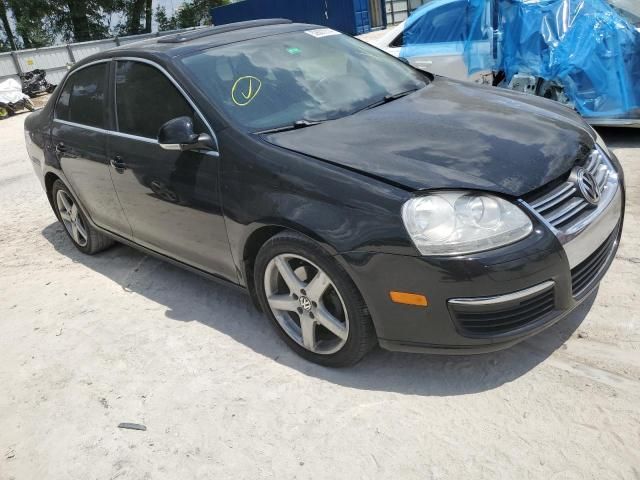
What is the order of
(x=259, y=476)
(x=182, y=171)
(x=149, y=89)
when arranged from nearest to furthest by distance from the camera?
(x=259, y=476) < (x=182, y=171) < (x=149, y=89)

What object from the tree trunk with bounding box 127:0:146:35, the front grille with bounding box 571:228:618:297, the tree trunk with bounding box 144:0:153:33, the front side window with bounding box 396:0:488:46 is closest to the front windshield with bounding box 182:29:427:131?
the front grille with bounding box 571:228:618:297

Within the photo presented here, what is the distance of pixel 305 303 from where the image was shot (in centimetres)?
297

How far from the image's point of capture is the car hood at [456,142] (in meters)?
2.58

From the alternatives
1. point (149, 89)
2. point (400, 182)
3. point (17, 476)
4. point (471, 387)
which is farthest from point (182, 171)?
point (471, 387)

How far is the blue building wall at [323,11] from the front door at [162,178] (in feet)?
72.0

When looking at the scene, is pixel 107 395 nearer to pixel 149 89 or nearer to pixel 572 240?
pixel 149 89

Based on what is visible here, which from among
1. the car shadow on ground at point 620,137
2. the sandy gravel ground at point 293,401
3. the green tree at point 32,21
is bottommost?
the car shadow on ground at point 620,137

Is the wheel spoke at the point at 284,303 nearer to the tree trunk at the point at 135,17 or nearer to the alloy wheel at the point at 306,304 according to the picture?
the alloy wheel at the point at 306,304

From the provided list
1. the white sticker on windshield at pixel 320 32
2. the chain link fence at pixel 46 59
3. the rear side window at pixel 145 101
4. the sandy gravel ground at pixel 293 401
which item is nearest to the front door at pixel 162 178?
the rear side window at pixel 145 101

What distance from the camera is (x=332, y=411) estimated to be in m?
2.76

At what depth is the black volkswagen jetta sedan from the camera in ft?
8.17

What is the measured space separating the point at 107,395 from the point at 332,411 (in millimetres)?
1269

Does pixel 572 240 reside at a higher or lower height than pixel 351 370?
higher

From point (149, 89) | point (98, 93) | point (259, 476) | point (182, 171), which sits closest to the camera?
point (259, 476)
